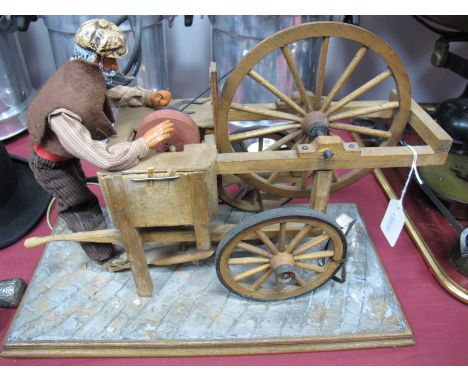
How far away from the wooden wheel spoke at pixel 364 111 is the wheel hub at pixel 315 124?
5 cm

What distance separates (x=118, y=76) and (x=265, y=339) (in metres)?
1.21

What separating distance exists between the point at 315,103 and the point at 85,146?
3.16 feet

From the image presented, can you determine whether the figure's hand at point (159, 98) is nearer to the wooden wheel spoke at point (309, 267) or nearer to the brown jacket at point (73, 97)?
the brown jacket at point (73, 97)

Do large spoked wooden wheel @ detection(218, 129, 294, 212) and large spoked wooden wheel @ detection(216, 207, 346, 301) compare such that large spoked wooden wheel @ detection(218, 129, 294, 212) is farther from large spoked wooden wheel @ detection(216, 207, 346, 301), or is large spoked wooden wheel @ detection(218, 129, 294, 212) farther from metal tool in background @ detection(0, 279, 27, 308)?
metal tool in background @ detection(0, 279, 27, 308)

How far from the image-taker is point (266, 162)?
1.52m

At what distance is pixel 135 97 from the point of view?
1.80 metres

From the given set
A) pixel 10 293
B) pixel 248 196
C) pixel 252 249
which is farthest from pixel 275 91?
pixel 10 293

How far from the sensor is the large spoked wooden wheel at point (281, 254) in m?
1.53

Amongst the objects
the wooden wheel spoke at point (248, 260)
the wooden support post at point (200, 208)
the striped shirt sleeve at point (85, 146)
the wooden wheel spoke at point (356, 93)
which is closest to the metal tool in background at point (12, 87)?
the striped shirt sleeve at point (85, 146)

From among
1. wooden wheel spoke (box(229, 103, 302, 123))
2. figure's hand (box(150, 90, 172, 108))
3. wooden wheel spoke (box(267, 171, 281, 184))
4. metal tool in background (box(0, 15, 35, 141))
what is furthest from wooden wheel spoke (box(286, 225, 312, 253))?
metal tool in background (box(0, 15, 35, 141))

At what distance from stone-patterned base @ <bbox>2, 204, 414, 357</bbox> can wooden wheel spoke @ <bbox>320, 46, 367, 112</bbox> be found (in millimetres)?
779
